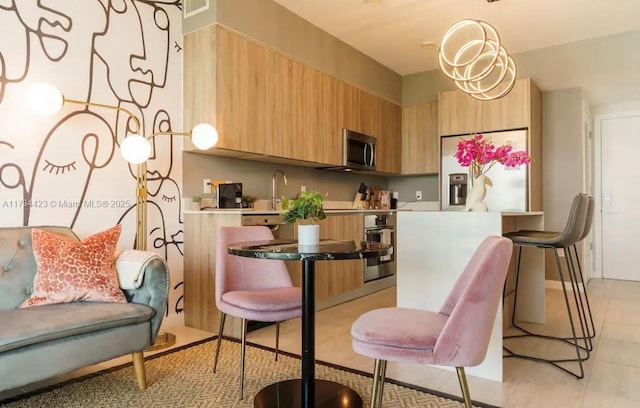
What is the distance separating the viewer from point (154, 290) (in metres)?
2.20

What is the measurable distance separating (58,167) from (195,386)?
163 cm

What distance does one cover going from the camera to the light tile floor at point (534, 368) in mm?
2086

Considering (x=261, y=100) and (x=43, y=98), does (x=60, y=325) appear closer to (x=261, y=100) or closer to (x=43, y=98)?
(x=43, y=98)

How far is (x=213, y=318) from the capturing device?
312 centimetres

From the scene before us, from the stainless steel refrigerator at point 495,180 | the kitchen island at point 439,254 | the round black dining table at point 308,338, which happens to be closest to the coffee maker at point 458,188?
the stainless steel refrigerator at point 495,180

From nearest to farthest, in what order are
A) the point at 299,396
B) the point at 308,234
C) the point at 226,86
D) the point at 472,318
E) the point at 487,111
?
the point at 472,318 → the point at 308,234 → the point at 299,396 → the point at 226,86 → the point at 487,111

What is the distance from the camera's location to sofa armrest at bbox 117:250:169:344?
2.20 meters

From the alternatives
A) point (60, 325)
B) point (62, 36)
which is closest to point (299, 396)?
point (60, 325)

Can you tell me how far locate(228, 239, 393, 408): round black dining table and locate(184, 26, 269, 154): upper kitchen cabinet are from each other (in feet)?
5.23

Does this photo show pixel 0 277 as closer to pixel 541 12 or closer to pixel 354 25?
pixel 354 25

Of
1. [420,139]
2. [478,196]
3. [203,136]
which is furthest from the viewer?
[420,139]

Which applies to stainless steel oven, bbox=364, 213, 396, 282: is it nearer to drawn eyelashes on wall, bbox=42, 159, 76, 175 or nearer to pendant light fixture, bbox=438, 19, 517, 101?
pendant light fixture, bbox=438, 19, 517, 101

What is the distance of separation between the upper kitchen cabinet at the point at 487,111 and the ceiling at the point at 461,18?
543 mm

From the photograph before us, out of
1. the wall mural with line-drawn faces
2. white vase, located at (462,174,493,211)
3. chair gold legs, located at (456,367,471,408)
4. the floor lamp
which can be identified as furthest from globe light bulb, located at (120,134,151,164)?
chair gold legs, located at (456,367,471,408)
